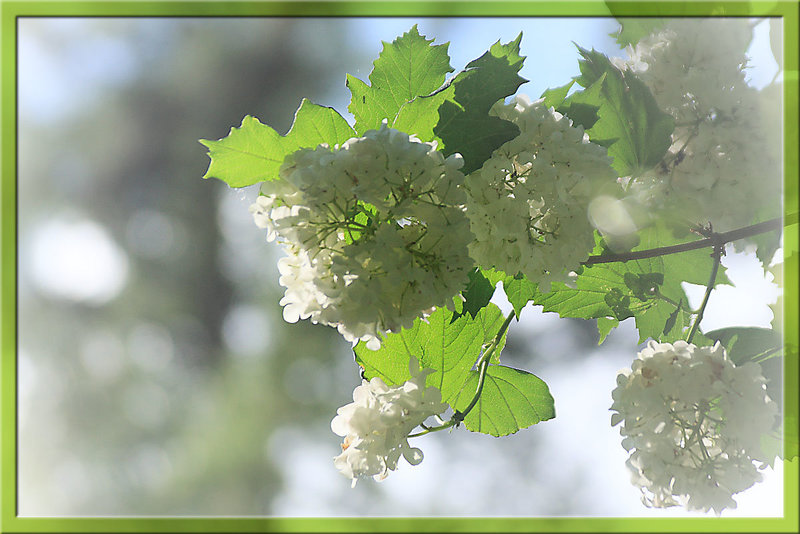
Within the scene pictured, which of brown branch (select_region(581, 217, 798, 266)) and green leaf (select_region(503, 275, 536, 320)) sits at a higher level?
brown branch (select_region(581, 217, 798, 266))

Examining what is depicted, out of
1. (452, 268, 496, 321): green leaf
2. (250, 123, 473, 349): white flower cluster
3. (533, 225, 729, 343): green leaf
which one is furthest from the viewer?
(533, 225, 729, 343): green leaf

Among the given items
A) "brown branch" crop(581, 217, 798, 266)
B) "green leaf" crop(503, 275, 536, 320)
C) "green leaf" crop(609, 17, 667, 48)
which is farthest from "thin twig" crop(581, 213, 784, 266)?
"green leaf" crop(609, 17, 667, 48)

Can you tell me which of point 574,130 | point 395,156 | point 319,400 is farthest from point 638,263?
point 319,400

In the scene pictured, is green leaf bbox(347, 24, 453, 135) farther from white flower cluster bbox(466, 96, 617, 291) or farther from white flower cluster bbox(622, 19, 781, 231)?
white flower cluster bbox(622, 19, 781, 231)

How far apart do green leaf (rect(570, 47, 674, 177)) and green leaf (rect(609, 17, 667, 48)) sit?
84mm

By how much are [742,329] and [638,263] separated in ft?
0.37

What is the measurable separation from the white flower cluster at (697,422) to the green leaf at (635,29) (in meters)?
0.31

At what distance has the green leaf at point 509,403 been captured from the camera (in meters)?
0.56

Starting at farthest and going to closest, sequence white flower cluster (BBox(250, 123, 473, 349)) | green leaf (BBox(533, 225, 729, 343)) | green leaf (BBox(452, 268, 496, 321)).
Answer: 1. green leaf (BBox(533, 225, 729, 343))
2. green leaf (BBox(452, 268, 496, 321))
3. white flower cluster (BBox(250, 123, 473, 349))

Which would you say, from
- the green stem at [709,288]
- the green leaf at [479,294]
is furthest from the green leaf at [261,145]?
the green stem at [709,288]

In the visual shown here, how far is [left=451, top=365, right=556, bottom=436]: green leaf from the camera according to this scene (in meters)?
0.56

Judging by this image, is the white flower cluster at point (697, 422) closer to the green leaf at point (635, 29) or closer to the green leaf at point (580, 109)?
the green leaf at point (580, 109)

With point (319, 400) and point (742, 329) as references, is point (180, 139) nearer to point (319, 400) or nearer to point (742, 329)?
point (319, 400)

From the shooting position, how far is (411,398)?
1.45 feet
